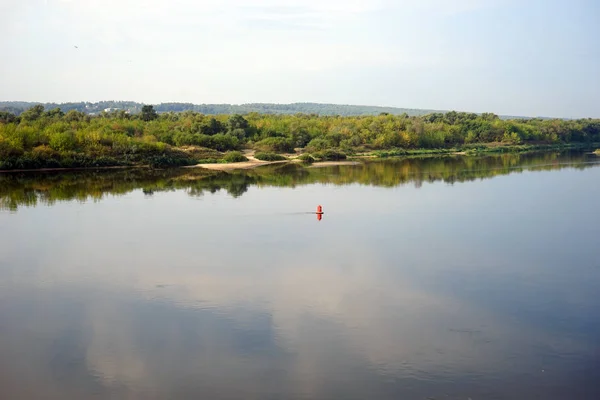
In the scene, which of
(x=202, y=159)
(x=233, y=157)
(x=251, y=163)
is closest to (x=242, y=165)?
(x=251, y=163)

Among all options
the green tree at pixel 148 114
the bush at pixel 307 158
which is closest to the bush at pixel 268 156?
the bush at pixel 307 158

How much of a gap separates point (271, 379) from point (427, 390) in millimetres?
2925

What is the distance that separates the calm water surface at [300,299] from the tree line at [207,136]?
55.5ft

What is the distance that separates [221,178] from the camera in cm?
4256

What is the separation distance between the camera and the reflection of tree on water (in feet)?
113

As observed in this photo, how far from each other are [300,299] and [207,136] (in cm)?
4518

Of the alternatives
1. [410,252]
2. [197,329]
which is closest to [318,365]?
A: [197,329]

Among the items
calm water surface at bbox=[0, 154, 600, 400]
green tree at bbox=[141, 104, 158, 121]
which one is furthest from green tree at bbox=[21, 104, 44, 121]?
calm water surface at bbox=[0, 154, 600, 400]

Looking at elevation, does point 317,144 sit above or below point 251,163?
above

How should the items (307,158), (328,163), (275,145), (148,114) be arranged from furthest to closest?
(148,114), (275,145), (307,158), (328,163)

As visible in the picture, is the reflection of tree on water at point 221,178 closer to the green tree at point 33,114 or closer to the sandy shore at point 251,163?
the sandy shore at point 251,163

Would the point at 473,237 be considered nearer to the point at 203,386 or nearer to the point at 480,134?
the point at 203,386

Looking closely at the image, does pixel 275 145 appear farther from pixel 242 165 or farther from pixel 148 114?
pixel 148 114

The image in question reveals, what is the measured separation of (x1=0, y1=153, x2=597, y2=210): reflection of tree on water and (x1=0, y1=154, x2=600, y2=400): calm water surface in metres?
3.86
